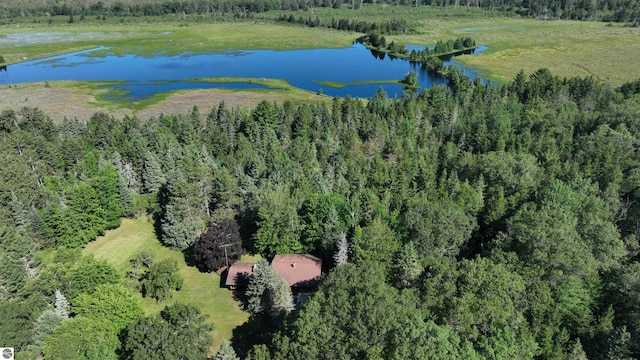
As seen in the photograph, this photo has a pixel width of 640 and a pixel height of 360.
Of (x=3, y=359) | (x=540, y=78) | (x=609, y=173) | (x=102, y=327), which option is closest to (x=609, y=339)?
(x=609, y=173)

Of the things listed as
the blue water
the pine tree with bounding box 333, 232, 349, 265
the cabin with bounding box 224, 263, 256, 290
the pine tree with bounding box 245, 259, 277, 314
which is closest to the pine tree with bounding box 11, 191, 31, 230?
the cabin with bounding box 224, 263, 256, 290

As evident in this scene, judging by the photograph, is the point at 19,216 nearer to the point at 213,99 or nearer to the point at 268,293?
the point at 268,293

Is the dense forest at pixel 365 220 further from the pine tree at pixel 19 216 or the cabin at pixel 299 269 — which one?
the cabin at pixel 299 269

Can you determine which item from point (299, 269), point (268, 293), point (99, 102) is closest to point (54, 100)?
point (99, 102)

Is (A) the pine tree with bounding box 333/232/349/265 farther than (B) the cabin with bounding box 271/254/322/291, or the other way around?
(B) the cabin with bounding box 271/254/322/291

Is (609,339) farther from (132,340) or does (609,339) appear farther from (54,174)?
(54,174)

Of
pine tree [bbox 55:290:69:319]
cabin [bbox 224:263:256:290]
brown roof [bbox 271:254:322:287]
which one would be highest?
pine tree [bbox 55:290:69:319]

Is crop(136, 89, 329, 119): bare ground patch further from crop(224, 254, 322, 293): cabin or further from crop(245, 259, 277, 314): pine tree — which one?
crop(245, 259, 277, 314): pine tree
